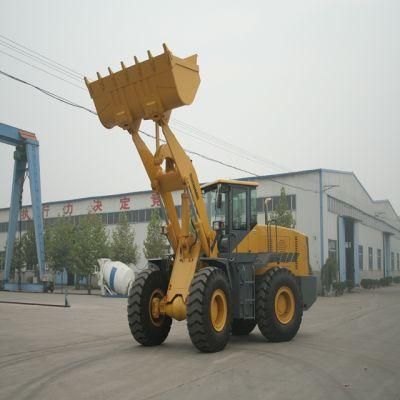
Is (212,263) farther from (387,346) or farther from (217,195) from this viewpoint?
(387,346)

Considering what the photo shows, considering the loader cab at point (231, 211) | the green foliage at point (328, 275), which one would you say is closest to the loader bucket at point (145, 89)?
the loader cab at point (231, 211)

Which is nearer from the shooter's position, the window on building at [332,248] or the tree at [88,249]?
the window on building at [332,248]

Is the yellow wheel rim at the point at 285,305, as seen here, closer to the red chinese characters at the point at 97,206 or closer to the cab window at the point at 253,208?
the cab window at the point at 253,208

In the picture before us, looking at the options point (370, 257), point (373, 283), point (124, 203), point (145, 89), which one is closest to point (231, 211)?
point (145, 89)

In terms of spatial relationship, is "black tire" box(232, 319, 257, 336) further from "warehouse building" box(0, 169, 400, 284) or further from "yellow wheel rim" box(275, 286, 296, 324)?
"warehouse building" box(0, 169, 400, 284)

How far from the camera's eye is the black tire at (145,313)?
36.0 ft

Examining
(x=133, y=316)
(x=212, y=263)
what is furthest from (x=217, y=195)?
(x=133, y=316)

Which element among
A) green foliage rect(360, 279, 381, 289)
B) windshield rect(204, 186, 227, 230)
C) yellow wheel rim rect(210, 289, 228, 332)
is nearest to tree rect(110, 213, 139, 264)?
green foliage rect(360, 279, 381, 289)

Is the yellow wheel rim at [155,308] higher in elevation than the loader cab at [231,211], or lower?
lower

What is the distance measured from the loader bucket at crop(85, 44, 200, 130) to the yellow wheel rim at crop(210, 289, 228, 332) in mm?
3844

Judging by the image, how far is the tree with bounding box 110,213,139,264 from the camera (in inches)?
1825

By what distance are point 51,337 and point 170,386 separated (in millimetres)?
6773

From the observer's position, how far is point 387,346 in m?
11.2

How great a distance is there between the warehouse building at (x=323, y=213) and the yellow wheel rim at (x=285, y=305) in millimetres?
18022
